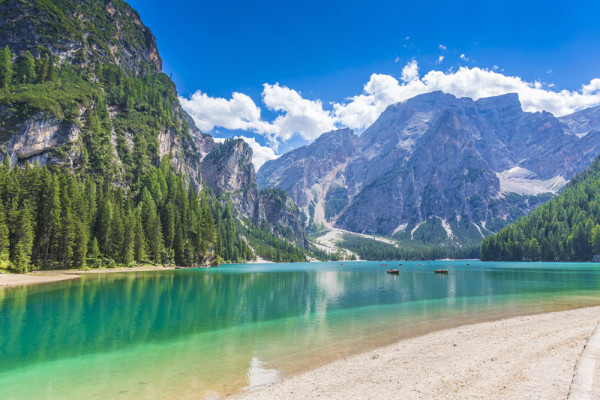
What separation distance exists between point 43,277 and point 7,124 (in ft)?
285

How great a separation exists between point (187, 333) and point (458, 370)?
810 inches

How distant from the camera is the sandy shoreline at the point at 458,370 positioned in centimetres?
1245

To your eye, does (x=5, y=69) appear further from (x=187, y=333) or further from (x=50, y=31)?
(x=187, y=333)

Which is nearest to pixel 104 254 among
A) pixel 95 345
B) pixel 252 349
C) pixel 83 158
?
pixel 83 158

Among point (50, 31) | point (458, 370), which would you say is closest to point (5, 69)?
point (50, 31)

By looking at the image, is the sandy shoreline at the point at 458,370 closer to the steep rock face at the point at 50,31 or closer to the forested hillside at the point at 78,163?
the forested hillside at the point at 78,163

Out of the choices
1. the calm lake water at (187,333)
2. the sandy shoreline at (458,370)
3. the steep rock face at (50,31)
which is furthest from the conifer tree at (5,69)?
the sandy shoreline at (458,370)

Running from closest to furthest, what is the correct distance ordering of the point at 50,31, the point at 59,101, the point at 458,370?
1. the point at 458,370
2. the point at 59,101
3. the point at 50,31

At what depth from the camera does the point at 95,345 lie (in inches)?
907

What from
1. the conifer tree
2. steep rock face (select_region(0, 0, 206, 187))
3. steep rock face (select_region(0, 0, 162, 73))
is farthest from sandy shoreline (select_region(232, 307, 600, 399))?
steep rock face (select_region(0, 0, 162, 73))

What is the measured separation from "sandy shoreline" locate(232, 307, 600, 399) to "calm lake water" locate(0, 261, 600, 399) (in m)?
2.22

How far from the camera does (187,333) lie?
1065 inches

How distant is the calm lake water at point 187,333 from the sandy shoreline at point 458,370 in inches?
87.3

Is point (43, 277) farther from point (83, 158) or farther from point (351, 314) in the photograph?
point (83, 158)
